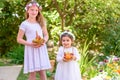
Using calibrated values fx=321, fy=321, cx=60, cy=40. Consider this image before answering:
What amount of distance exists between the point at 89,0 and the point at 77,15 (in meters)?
1.23

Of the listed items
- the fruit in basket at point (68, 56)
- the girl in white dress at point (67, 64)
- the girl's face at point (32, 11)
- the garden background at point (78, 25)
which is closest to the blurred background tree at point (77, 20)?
the garden background at point (78, 25)

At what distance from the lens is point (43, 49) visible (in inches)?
195

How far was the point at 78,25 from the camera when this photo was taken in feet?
29.9

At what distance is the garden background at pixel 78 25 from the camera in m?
7.80

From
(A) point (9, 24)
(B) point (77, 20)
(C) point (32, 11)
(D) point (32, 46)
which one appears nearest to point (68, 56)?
(D) point (32, 46)

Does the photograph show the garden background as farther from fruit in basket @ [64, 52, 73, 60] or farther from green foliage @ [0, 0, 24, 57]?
fruit in basket @ [64, 52, 73, 60]

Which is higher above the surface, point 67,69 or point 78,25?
point 78,25

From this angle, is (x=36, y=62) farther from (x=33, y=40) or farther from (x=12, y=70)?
(x=12, y=70)

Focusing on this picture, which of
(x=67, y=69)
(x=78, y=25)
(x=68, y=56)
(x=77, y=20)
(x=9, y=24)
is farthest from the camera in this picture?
(x=9, y=24)

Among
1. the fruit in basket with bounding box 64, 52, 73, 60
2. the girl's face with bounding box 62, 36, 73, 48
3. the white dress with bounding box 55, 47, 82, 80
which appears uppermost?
the girl's face with bounding box 62, 36, 73, 48

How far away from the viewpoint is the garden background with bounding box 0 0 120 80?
7801mm

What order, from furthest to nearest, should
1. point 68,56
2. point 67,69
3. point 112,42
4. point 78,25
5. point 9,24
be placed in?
1. point 9,24
2. point 78,25
3. point 112,42
4. point 67,69
5. point 68,56

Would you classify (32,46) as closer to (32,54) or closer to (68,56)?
(32,54)

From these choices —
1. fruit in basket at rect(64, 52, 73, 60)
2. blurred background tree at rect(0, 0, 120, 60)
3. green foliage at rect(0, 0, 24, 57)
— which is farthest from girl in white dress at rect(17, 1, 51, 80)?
green foliage at rect(0, 0, 24, 57)
